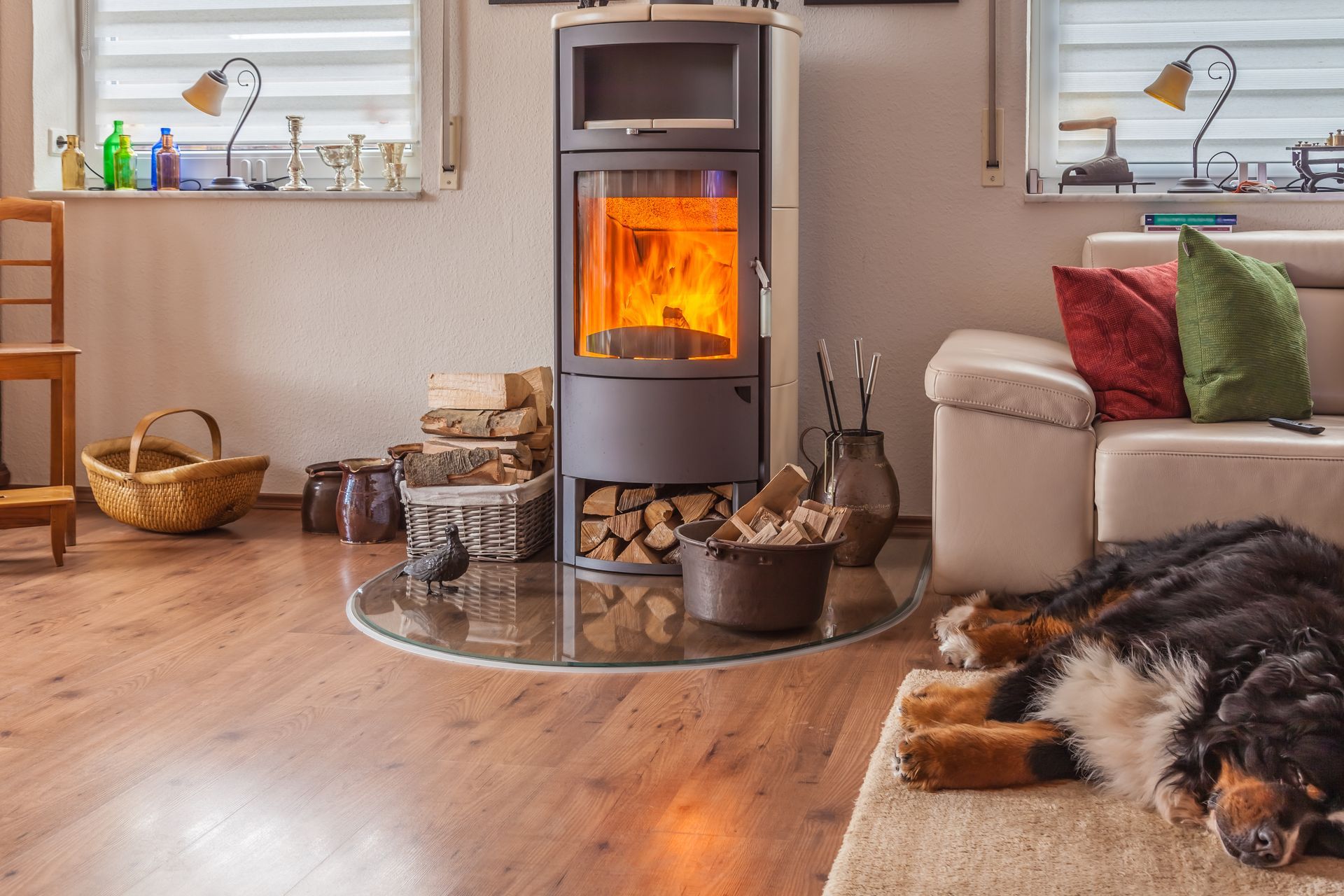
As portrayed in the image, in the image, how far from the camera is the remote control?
2.63m

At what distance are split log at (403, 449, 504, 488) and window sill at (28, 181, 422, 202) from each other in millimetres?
960

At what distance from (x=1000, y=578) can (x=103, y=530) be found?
2.57 metres

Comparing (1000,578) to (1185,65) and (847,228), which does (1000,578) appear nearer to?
(847,228)

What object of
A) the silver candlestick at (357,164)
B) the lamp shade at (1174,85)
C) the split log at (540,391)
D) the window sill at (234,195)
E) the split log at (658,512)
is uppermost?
the lamp shade at (1174,85)

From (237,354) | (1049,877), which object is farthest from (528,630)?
(237,354)

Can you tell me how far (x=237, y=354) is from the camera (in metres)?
4.03

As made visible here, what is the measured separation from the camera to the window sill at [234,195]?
152 inches

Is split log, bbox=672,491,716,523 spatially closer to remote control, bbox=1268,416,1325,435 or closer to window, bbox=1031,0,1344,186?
remote control, bbox=1268,416,1325,435

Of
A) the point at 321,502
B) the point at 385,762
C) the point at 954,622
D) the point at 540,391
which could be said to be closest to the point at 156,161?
the point at 321,502

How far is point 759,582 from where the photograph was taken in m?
2.56

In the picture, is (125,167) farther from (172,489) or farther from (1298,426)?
(1298,426)

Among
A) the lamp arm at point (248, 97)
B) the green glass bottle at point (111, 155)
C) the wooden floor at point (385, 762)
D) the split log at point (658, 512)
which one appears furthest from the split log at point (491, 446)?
the green glass bottle at point (111, 155)

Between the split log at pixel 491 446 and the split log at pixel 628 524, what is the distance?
33cm

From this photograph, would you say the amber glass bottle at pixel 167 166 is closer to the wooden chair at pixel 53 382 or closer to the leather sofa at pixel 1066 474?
the wooden chair at pixel 53 382
